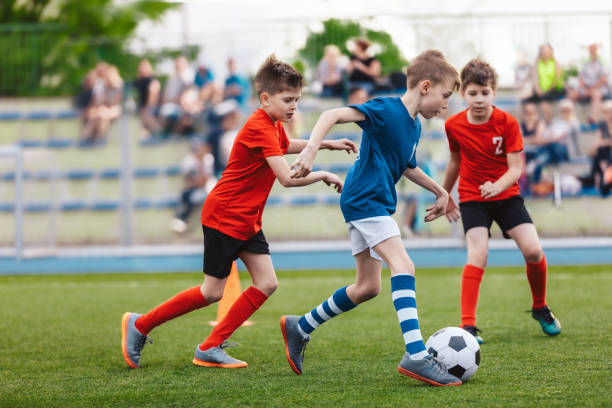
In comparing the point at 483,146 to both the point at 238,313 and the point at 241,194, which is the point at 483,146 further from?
the point at 238,313

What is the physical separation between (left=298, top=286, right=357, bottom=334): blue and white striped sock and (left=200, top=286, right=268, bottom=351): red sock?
0.92 ft

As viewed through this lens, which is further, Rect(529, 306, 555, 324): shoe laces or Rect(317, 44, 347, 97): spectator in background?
Rect(317, 44, 347, 97): spectator in background

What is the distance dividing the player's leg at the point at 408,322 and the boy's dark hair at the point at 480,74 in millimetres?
1470

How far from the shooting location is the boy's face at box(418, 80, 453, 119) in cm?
371

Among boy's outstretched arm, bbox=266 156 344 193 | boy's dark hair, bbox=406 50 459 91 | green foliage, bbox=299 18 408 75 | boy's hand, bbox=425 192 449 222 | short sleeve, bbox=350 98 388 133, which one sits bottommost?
boy's hand, bbox=425 192 449 222

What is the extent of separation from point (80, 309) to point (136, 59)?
846cm

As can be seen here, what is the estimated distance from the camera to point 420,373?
3482 millimetres

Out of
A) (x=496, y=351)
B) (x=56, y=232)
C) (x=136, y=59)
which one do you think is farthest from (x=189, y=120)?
(x=496, y=351)

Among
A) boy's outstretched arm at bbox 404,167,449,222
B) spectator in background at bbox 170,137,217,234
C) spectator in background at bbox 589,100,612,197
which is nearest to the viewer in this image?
boy's outstretched arm at bbox 404,167,449,222

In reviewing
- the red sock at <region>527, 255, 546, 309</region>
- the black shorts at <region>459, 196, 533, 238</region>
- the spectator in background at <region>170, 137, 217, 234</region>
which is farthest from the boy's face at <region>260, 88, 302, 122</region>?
the spectator in background at <region>170, 137, 217, 234</region>

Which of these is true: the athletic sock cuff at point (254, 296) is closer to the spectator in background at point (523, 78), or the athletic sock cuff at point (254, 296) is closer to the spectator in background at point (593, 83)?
the spectator in background at point (523, 78)

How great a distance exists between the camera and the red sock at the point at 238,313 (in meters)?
4.16

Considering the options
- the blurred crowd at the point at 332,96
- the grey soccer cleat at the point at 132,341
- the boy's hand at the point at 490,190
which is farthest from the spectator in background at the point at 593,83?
the grey soccer cleat at the point at 132,341

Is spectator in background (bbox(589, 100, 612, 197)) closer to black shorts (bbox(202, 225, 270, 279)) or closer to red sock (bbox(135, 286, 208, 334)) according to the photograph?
black shorts (bbox(202, 225, 270, 279))
